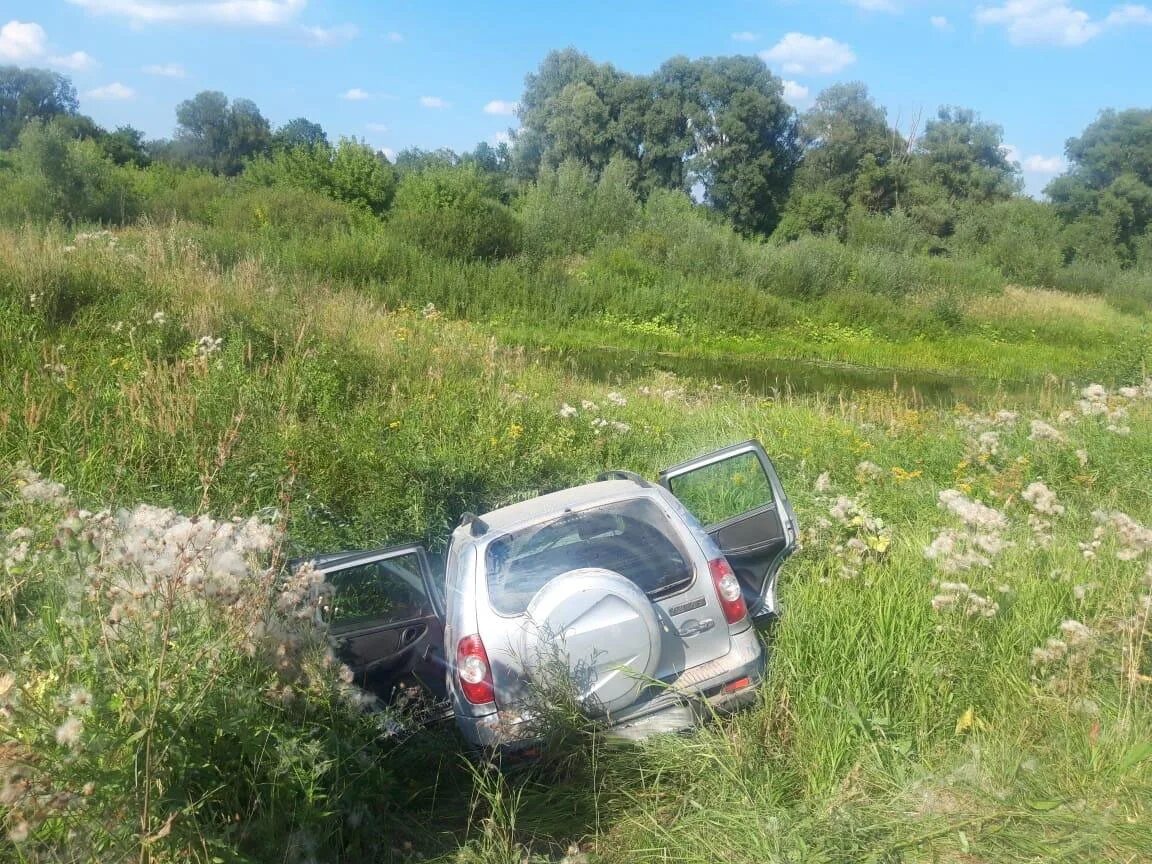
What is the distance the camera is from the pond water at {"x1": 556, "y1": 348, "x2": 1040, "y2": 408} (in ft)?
61.0

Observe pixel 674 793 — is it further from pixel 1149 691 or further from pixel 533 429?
pixel 533 429

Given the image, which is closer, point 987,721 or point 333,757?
point 333,757

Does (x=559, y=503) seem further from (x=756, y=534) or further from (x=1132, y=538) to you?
(x=1132, y=538)

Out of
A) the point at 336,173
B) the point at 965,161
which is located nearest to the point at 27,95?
the point at 336,173

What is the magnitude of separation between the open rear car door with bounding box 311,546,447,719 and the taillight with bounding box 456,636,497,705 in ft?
0.78

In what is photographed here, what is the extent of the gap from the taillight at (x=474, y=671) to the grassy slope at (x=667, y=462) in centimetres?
33

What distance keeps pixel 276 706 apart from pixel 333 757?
0.28 m

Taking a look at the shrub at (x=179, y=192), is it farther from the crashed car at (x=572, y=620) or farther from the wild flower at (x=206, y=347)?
the crashed car at (x=572, y=620)

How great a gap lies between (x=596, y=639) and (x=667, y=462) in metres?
4.84

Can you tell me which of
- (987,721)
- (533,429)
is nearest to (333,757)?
(987,721)

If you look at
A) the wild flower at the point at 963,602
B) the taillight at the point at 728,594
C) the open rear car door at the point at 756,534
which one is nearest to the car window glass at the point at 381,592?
the taillight at the point at 728,594

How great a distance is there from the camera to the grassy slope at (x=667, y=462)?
339 cm

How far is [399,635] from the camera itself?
14.6 feet

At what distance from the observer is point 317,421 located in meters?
8.03
